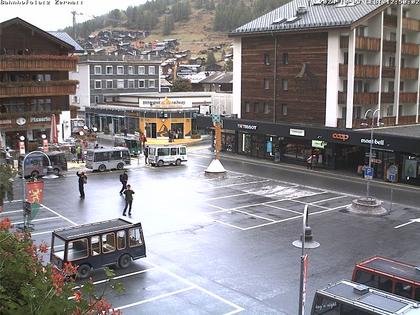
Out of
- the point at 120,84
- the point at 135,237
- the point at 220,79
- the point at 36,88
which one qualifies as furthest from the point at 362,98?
the point at 220,79

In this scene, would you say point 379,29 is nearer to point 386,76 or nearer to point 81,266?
point 386,76

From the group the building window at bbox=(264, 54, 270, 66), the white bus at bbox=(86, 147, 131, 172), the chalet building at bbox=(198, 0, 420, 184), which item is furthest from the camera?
the building window at bbox=(264, 54, 270, 66)

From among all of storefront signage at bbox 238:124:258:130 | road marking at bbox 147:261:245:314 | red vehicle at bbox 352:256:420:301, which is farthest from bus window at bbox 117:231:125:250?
storefront signage at bbox 238:124:258:130

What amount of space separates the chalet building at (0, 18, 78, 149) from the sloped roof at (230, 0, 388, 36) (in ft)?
60.6

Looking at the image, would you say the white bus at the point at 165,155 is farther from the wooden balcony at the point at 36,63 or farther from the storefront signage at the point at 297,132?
the wooden balcony at the point at 36,63

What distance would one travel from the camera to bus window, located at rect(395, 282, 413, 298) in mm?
16047

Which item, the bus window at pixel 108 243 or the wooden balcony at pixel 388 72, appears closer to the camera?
the bus window at pixel 108 243

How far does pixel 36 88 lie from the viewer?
54688 mm

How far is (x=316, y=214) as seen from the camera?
31.5m

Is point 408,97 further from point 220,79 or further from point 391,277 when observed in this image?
point 220,79

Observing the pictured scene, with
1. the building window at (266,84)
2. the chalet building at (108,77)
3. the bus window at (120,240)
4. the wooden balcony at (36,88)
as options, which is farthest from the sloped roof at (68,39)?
the bus window at (120,240)

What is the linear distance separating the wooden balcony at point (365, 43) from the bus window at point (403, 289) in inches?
1332

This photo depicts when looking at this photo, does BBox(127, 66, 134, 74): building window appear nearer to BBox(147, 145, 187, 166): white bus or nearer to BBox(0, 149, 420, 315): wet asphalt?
BBox(147, 145, 187, 166): white bus

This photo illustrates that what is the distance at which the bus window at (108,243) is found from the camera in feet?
68.9
